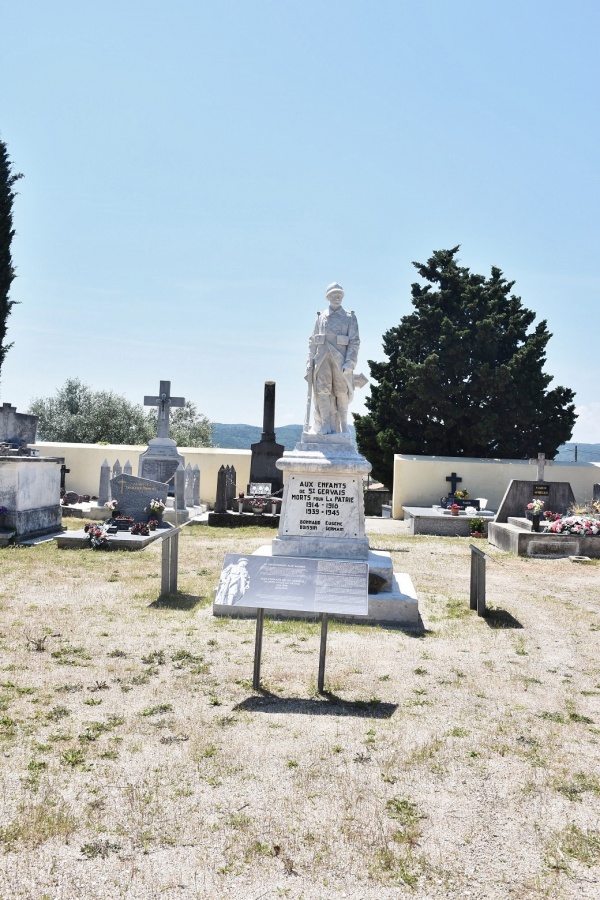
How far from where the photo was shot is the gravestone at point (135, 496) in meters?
14.9

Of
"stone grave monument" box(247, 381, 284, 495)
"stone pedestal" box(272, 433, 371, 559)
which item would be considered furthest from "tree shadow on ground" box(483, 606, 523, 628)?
"stone grave monument" box(247, 381, 284, 495)

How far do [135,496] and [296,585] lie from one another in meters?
9.98

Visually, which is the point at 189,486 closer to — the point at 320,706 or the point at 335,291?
the point at 335,291

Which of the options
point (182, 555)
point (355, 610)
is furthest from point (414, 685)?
point (182, 555)

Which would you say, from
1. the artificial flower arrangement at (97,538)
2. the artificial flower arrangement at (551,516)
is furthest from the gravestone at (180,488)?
the artificial flower arrangement at (551,516)

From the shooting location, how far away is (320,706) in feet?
17.0

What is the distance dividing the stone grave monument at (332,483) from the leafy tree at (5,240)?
1916cm

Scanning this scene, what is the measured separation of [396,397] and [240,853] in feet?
77.9

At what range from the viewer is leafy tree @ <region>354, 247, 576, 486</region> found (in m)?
25.5

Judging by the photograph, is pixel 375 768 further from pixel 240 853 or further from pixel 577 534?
pixel 577 534

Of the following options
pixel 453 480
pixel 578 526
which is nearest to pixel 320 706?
pixel 578 526

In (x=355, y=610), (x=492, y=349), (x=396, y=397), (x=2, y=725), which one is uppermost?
(x=492, y=349)

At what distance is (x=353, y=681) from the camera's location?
19.0 ft

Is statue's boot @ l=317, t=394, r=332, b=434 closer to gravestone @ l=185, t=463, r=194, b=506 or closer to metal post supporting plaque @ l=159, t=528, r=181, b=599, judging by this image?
metal post supporting plaque @ l=159, t=528, r=181, b=599
